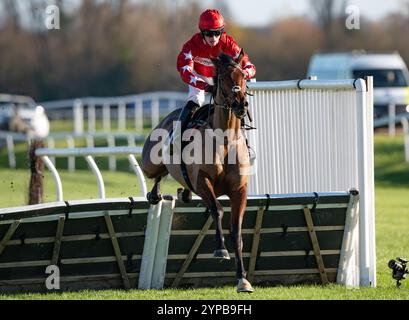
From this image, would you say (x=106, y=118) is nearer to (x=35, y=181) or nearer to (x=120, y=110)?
(x=120, y=110)

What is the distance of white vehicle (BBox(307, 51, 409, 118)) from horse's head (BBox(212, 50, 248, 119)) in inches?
833

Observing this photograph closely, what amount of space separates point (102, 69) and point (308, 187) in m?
36.0

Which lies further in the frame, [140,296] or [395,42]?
[395,42]

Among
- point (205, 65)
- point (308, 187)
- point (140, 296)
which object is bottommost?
point (140, 296)

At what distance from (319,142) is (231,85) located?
4.78 feet

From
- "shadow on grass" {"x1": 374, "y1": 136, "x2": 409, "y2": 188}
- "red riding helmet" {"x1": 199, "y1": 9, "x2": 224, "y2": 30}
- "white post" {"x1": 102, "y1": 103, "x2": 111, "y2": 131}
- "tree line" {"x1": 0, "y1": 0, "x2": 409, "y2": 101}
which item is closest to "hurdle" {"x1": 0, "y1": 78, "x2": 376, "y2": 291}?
"red riding helmet" {"x1": 199, "y1": 9, "x2": 224, "y2": 30}

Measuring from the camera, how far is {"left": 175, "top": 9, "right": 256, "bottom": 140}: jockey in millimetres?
8844

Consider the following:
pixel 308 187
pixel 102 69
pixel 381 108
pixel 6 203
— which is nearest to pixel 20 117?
pixel 381 108

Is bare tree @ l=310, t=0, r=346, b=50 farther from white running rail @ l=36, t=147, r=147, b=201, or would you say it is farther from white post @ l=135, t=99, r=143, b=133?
white running rail @ l=36, t=147, r=147, b=201

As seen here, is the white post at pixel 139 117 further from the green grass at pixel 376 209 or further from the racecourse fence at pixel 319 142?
the racecourse fence at pixel 319 142
